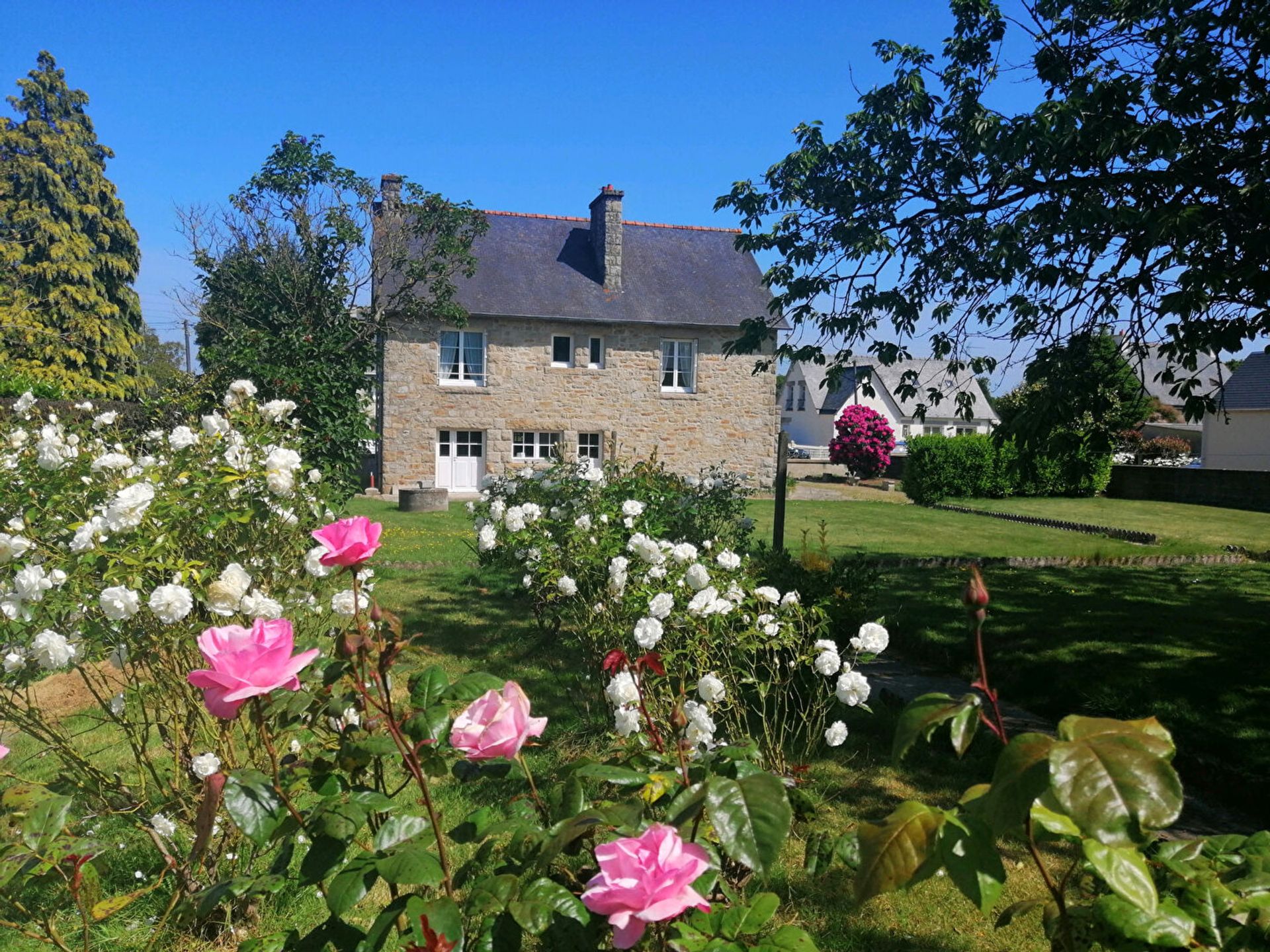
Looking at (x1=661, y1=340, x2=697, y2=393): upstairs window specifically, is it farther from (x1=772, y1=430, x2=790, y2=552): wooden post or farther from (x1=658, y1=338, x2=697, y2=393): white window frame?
(x1=772, y1=430, x2=790, y2=552): wooden post

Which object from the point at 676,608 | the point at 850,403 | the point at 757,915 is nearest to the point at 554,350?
the point at 676,608

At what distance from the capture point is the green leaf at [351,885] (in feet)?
4.16

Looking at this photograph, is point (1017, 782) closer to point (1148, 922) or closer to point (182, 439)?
point (1148, 922)

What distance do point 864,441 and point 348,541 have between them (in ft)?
88.7

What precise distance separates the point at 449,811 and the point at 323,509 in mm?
1394

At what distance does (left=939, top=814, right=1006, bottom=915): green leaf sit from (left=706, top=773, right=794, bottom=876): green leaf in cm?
21

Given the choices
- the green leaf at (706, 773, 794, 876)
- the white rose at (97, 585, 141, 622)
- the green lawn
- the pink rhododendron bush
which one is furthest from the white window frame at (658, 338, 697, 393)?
the green leaf at (706, 773, 794, 876)

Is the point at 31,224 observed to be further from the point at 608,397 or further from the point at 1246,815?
the point at 1246,815

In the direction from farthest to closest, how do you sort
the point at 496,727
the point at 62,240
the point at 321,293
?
the point at 62,240
the point at 321,293
the point at 496,727

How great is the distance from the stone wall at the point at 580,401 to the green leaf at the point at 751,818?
1979cm

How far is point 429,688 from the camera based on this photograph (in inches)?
67.7

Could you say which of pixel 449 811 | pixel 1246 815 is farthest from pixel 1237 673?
pixel 449 811

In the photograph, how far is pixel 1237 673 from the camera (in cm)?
558

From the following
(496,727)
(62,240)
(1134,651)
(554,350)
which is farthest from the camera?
(62,240)
